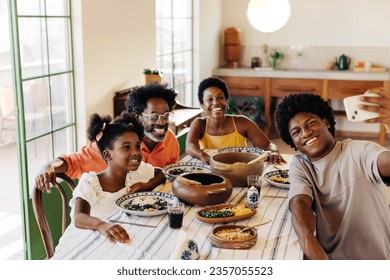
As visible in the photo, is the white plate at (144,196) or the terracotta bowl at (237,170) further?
the terracotta bowl at (237,170)

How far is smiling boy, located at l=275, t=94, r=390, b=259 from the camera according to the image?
1860 mm

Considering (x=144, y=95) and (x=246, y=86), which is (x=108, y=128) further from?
(x=246, y=86)

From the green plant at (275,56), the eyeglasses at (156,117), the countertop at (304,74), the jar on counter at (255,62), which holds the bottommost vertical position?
the countertop at (304,74)

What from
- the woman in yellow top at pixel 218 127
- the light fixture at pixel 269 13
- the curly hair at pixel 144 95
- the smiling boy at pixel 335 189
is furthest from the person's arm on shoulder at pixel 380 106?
the light fixture at pixel 269 13

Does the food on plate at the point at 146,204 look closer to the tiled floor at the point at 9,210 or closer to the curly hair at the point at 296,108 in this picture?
the curly hair at the point at 296,108

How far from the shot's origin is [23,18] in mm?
2895

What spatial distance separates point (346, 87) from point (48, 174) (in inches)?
178

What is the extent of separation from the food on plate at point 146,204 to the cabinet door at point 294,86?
13.9ft

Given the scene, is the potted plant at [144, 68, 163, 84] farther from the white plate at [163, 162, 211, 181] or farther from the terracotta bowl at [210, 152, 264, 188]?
the terracotta bowl at [210, 152, 264, 188]

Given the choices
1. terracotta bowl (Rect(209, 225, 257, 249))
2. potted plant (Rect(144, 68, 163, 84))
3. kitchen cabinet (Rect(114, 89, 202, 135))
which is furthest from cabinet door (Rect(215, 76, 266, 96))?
terracotta bowl (Rect(209, 225, 257, 249))

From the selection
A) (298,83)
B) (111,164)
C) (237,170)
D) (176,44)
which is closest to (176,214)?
(111,164)

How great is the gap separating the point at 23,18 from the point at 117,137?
1.16 metres

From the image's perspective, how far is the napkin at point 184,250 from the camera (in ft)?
5.19

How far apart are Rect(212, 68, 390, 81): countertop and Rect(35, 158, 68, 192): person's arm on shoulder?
14.0 ft
